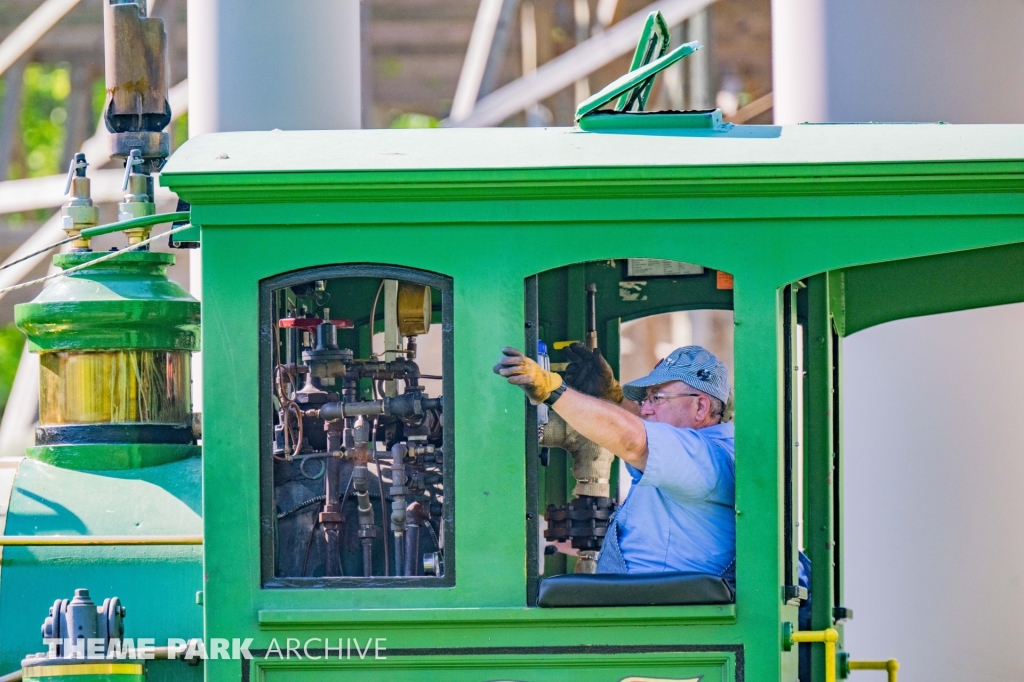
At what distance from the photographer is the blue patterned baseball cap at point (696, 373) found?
3676 mm

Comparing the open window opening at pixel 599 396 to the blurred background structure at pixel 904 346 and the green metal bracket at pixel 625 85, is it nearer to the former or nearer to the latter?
the green metal bracket at pixel 625 85

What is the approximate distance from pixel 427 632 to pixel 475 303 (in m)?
0.77

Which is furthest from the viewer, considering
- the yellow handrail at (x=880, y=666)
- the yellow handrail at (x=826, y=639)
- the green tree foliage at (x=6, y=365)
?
the green tree foliage at (x=6, y=365)

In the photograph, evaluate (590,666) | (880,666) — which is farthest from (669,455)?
(880,666)

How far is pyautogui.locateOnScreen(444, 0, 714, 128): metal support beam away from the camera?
10992mm

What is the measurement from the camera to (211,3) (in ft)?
22.7

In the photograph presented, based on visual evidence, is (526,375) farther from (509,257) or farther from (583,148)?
(583,148)

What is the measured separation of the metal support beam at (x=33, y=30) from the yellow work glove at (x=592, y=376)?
9359mm

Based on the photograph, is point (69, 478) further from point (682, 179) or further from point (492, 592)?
point (682, 179)

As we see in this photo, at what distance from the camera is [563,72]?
37.1ft

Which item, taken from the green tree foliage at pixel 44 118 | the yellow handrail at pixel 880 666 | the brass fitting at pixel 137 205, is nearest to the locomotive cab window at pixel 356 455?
the brass fitting at pixel 137 205

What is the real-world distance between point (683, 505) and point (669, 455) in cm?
19

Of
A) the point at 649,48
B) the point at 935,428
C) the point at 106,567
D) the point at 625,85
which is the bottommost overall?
the point at 106,567

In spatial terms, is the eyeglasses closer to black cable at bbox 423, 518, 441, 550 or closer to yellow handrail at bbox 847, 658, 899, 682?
black cable at bbox 423, 518, 441, 550
